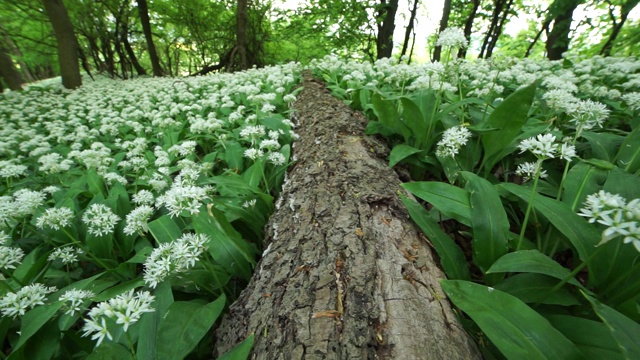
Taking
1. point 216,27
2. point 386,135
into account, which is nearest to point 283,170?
point 386,135

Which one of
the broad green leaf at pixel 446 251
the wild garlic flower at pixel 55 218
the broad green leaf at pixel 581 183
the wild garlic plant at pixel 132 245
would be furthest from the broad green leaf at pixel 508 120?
the wild garlic flower at pixel 55 218

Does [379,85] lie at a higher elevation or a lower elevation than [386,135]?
higher

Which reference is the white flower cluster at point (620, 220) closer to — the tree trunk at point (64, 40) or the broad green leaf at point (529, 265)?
the broad green leaf at point (529, 265)

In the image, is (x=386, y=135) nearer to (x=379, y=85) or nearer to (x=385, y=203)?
(x=385, y=203)

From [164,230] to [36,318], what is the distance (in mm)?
723

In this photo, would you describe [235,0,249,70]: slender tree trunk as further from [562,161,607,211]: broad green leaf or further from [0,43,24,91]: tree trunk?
[562,161,607,211]: broad green leaf

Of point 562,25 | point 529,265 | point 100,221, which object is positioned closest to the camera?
point 529,265

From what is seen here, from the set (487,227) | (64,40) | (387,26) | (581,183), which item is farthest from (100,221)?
(387,26)

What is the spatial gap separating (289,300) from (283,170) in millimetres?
1508

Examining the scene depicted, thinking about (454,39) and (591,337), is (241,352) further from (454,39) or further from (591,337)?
(454,39)

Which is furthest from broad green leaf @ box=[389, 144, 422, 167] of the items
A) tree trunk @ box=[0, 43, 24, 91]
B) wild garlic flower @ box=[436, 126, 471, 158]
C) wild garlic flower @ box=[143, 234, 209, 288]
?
tree trunk @ box=[0, 43, 24, 91]

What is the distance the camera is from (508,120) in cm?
189

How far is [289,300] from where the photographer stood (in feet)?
4.05

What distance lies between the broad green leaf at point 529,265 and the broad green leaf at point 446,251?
0.23m
